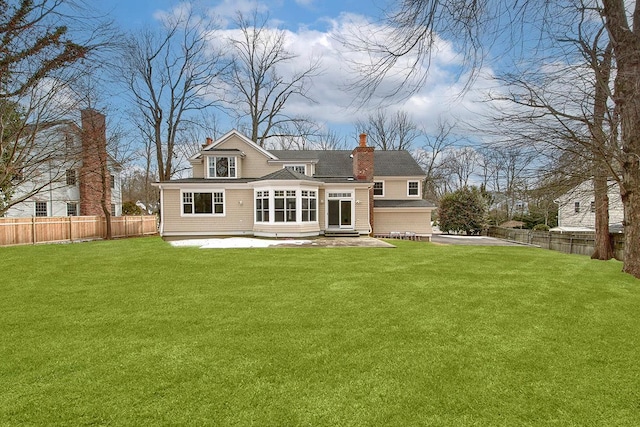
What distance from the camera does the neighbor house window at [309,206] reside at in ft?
62.1

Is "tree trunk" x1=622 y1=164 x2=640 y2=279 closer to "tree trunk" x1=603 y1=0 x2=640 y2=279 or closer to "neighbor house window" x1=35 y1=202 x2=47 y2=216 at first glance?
"tree trunk" x1=603 y1=0 x2=640 y2=279

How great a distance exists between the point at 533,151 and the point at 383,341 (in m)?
7.64

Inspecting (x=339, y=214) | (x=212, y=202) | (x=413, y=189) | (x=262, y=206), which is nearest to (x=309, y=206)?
(x=339, y=214)

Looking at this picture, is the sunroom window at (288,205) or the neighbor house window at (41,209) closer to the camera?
the sunroom window at (288,205)

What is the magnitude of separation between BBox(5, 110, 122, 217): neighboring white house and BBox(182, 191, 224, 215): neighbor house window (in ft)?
15.2

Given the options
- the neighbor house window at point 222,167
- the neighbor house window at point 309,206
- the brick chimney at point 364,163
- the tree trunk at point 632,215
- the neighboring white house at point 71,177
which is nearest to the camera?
the tree trunk at point 632,215

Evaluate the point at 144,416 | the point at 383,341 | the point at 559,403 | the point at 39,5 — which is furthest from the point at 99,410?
the point at 39,5

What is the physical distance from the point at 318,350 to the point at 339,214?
16.5 m

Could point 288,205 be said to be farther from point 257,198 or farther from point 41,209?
point 41,209

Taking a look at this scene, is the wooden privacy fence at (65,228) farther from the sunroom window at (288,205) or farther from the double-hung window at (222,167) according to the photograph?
the sunroom window at (288,205)

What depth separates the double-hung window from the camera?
21.4 metres

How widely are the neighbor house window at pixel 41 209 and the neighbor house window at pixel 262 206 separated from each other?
1805 cm

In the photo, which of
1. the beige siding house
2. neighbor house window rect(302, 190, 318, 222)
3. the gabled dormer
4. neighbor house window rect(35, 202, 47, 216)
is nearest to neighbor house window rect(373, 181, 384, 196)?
the beige siding house

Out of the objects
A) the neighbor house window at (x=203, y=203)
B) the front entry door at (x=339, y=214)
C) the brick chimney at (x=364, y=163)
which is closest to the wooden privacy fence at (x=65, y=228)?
the neighbor house window at (x=203, y=203)
